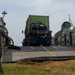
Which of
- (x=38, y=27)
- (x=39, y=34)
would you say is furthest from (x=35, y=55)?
(x=38, y=27)

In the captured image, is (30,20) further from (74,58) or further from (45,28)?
(74,58)

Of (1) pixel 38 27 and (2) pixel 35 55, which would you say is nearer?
(2) pixel 35 55

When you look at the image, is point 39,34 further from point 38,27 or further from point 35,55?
point 35,55

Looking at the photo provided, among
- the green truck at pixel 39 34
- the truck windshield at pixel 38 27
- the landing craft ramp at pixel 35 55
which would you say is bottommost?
the landing craft ramp at pixel 35 55

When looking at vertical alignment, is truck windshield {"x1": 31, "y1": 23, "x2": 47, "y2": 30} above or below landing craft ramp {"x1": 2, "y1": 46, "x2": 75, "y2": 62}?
above

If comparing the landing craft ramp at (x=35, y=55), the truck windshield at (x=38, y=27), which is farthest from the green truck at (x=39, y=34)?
the landing craft ramp at (x=35, y=55)

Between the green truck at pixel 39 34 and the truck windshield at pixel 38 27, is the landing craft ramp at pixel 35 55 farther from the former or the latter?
the truck windshield at pixel 38 27

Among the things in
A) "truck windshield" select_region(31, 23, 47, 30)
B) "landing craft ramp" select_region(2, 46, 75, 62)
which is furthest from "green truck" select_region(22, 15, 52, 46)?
"landing craft ramp" select_region(2, 46, 75, 62)

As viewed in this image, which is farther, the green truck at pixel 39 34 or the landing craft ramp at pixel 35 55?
the green truck at pixel 39 34

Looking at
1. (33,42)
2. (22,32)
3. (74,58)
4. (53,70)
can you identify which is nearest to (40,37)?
(33,42)

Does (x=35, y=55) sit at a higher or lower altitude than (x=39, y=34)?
lower

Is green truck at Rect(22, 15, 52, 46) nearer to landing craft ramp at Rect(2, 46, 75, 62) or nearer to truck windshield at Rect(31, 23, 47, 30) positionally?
truck windshield at Rect(31, 23, 47, 30)

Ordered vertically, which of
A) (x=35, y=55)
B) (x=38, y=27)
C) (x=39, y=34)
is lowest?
(x=35, y=55)

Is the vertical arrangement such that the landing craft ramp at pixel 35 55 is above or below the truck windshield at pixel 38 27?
below
